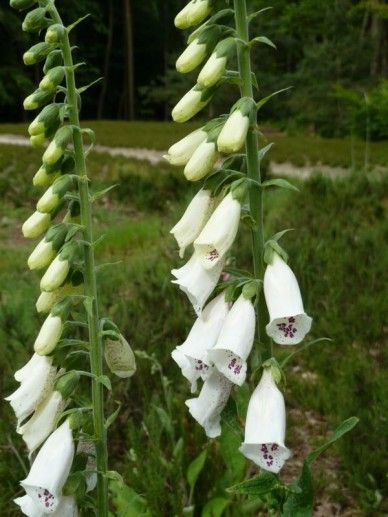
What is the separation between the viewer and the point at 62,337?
2070 millimetres

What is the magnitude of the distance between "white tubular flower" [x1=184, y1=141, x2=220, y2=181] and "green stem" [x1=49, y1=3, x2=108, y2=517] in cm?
37

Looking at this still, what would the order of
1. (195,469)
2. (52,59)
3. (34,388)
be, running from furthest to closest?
(195,469)
(52,59)
(34,388)

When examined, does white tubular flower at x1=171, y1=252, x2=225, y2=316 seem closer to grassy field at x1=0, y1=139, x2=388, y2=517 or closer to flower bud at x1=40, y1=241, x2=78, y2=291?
flower bud at x1=40, y1=241, x2=78, y2=291

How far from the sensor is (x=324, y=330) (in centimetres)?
472

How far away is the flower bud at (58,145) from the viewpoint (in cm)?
201

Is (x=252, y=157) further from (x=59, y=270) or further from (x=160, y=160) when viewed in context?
(x=160, y=160)

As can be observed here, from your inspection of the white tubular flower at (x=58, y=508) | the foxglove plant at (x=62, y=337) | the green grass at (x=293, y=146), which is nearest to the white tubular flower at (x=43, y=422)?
the foxglove plant at (x=62, y=337)

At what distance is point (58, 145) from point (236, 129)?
1.81ft

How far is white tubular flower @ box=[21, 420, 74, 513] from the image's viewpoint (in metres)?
1.88

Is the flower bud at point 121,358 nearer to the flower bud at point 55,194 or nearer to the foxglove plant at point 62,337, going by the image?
the foxglove plant at point 62,337

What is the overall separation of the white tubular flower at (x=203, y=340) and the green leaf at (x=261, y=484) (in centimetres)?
24

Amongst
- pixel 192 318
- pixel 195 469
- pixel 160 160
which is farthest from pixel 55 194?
pixel 160 160

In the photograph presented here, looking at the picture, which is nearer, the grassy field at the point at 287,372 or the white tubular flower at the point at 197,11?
the white tubular flower at the point at 197,11

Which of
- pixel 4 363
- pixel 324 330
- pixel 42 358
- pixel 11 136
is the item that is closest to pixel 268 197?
pixel 324 330
